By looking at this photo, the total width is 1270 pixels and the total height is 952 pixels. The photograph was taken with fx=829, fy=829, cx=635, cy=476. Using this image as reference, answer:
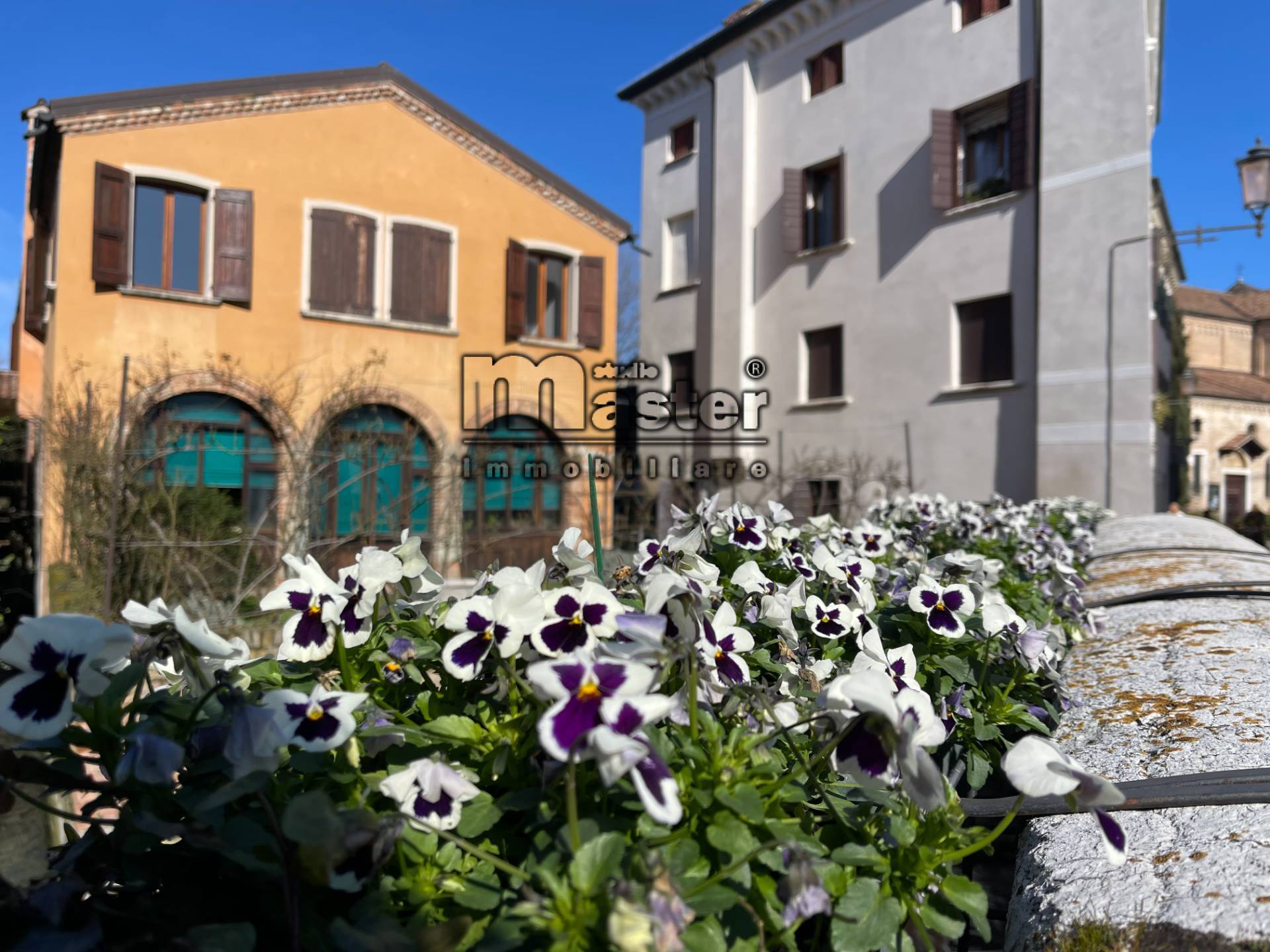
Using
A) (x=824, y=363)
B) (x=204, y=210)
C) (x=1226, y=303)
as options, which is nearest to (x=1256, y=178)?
(x=824, y=363)

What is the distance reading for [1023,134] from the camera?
12812 millimetres

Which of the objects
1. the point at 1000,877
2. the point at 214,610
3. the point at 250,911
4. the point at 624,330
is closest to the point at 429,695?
the point at 250,911

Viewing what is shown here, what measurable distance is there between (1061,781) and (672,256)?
19045 millimetres

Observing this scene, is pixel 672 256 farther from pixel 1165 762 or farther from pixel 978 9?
pixel 1165 762

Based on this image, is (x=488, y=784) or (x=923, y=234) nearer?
(x=488, y=784)

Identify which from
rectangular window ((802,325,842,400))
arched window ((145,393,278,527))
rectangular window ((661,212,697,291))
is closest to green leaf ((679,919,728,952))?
arched window ((145,393,278,527))

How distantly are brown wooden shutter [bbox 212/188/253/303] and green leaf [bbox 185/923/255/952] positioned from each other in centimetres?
1305

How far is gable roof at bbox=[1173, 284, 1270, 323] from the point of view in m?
40.8

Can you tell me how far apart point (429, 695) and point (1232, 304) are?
52.9 metres

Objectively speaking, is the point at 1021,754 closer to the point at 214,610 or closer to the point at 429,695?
the point at 429,695

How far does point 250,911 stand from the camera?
90 centimetres

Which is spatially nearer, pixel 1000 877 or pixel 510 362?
pixel 1000 877

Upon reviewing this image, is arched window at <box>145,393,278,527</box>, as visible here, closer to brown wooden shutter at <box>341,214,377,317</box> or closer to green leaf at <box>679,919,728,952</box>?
brown wooden shutter at <box>341,214,377,317</box>

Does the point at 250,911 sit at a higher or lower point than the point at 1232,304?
lower
